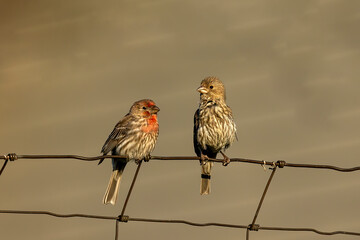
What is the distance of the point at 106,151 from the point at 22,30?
173 centimetres

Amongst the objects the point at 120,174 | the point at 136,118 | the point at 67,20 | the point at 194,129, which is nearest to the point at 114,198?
the point at 120,174

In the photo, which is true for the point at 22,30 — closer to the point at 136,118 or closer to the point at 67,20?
the point at 67,20

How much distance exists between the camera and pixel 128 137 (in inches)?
278

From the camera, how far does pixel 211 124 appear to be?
7.50 m

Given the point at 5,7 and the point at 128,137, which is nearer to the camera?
the point at 128,137

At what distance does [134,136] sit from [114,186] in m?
0.53

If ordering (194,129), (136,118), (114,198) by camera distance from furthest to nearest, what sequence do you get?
1. (194,129)
2. (136,118)
3. (114,198)

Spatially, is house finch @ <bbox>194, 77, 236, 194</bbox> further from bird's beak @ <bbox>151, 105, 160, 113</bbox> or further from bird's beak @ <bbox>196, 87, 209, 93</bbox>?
bird's beak @ <bbox>151, 105, 160, 113</bbox>

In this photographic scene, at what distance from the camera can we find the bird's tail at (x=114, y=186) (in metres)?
6.71

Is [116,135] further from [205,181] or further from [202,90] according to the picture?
[202,90]

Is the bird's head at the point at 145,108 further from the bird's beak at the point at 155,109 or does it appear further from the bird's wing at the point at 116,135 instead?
the bird's wing at the point at 116,135

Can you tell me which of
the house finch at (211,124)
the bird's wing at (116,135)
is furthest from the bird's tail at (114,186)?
the house finch at (211,124)

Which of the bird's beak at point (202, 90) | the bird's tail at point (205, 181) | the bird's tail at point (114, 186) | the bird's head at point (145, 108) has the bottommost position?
the bird's tail at point (114, 186)

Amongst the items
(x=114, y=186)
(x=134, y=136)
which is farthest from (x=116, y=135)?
(x=114, y=186)
